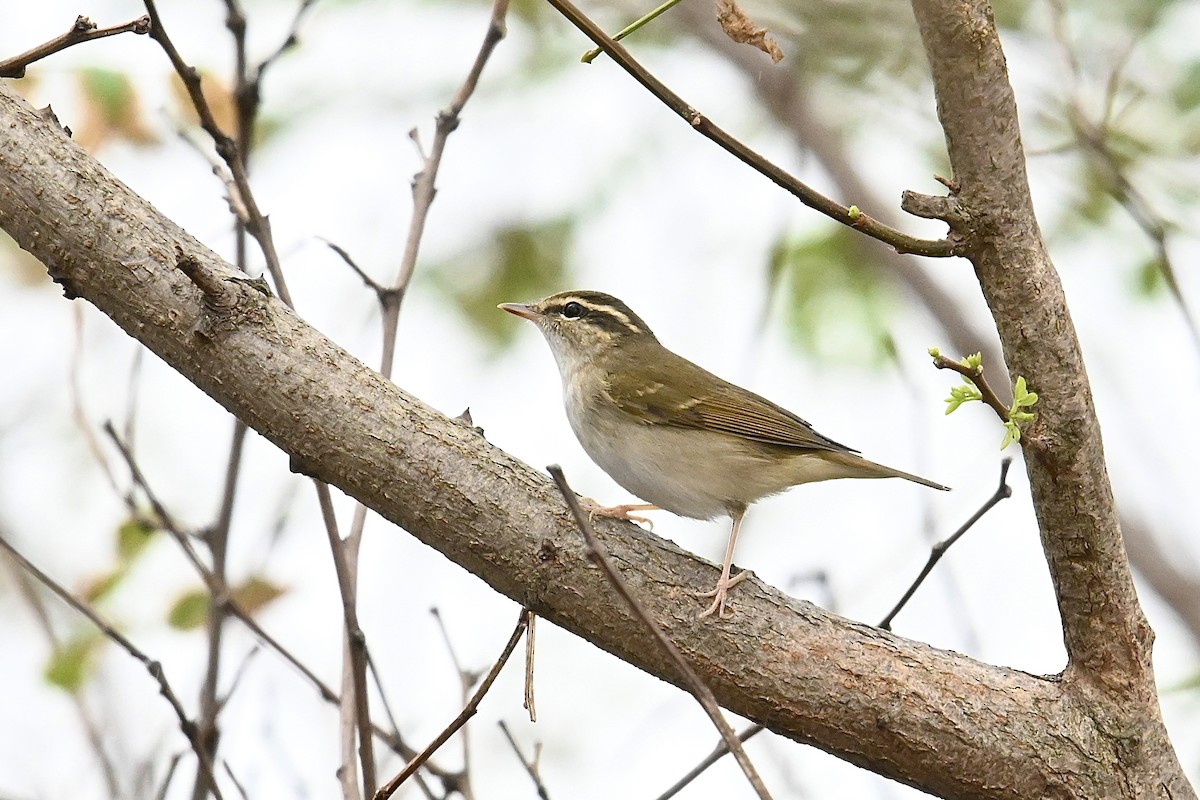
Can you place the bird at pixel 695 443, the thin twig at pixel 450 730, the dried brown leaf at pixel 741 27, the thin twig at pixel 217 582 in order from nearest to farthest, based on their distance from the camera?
the thin twig at pixel 450 730
the dried brown leaf at pixel 741 27
the thin twig at pixel 217 582
the bird at pixel 695 443

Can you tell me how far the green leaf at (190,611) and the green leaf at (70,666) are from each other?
30cm

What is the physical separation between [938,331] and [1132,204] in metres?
2.12

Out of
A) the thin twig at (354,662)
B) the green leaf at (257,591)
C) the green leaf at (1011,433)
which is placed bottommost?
the thin twig at (354,662)

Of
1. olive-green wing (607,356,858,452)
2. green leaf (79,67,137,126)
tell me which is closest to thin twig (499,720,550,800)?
olive-green wing (607,356,858,452)

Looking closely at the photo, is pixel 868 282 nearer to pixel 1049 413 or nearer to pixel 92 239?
pixel 1049 413

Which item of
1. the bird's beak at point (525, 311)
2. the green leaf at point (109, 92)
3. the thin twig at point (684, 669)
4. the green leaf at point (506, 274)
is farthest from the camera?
the green leaf at point (506, 274)

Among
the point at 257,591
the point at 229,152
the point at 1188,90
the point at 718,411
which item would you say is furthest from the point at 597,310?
the point at 1188,90

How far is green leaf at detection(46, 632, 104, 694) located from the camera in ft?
13.1

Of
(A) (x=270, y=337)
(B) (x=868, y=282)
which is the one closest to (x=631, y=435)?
(A) (x=270, y=337)

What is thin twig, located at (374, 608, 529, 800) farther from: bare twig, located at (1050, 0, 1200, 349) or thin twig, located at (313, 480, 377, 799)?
bare twig, located at (1050, 0, 1200, 349)

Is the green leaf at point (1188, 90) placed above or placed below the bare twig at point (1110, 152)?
above

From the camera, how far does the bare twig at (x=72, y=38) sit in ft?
9.27

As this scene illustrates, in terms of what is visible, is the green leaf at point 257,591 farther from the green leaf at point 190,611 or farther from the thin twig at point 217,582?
the thin twig at point 217,582

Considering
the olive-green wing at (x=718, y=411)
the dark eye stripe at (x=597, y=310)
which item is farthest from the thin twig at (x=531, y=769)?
the dark eye stripe at (x=597, y=310)
